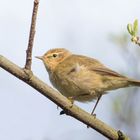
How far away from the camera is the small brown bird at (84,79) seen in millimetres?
6676

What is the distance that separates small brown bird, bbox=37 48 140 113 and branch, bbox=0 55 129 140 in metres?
2.52

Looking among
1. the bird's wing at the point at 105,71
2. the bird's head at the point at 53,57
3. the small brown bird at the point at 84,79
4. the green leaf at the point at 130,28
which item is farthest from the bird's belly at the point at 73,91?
the green leaf at the point at 130,28

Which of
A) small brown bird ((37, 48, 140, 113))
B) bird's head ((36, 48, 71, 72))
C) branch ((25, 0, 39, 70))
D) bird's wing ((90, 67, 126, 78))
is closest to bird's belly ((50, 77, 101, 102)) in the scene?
small brown bird ((37, 48, 140, 113))

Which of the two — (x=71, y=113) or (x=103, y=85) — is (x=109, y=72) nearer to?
(x=103, y=85)

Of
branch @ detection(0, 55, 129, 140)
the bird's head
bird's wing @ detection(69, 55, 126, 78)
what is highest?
branch @ detection(0, 55, 129, 140)

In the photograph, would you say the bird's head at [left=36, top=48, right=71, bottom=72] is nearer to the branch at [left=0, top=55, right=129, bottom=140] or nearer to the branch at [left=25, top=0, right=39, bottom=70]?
the branch at [left=0, top=55, right=129, bottom=140]

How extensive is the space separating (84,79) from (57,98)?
3.29m

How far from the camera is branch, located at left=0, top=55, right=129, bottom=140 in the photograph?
3.45m

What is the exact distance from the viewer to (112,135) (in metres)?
3.97

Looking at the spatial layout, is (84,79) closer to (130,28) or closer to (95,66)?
(95,66)

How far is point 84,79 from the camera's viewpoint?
6941 mm

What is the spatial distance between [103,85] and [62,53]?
1.85 meters

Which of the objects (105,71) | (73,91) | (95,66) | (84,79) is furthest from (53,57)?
(73,91)

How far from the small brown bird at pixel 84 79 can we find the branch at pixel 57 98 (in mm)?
2516
